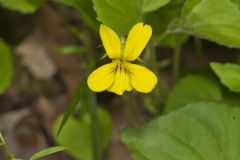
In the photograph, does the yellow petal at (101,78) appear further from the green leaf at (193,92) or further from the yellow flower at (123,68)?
the green leaf at (193,92)

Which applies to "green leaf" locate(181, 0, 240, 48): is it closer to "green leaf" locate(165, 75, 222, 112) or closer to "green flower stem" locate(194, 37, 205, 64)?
"green leaf" locate(165, 75, 222, 112)

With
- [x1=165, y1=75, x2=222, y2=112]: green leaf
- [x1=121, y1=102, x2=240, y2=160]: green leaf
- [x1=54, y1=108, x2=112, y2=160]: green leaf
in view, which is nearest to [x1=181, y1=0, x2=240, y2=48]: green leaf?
[x1=121, y1=102, x2=240, y2=160]: green leaf

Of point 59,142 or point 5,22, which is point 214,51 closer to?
point 59,142

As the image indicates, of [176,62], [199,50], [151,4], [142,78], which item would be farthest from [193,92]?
[142,78]

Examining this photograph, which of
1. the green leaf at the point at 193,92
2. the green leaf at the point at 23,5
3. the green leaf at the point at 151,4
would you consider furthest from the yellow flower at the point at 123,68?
the green leaf at the point at 23,5

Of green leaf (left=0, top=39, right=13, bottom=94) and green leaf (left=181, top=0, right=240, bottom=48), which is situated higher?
green leaf (left=181, top=0, right=240, bottom=48)

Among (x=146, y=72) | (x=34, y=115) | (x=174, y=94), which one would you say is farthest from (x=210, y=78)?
(x=34, y=115)
